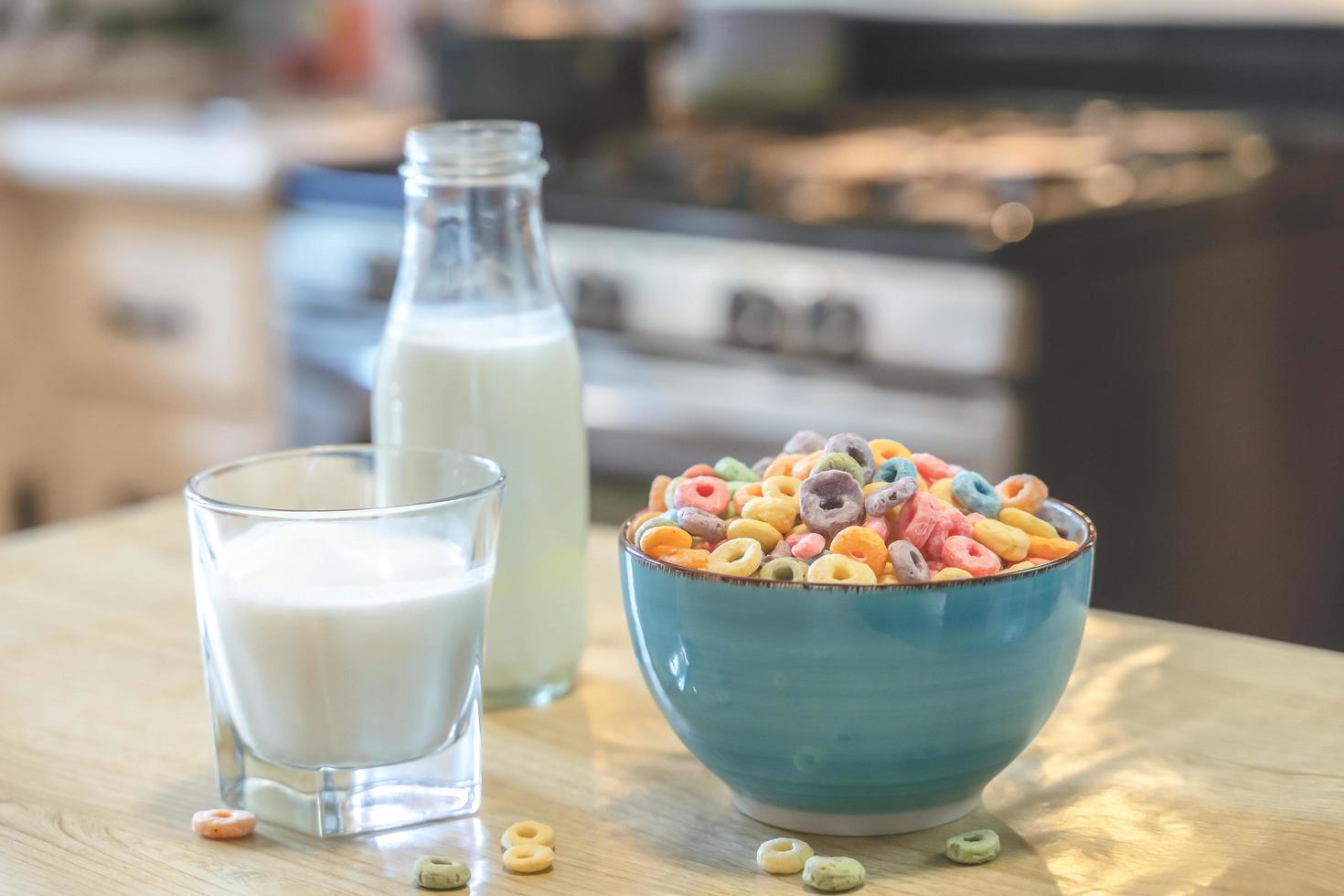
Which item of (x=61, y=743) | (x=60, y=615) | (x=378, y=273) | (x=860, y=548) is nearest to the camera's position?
(x=860, y=548)

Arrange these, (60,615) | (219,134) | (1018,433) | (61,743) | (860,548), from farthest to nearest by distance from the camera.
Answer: (219,134)
(1018,433)
(60,615)
(61,743)
(860,548)

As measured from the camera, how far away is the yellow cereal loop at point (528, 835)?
0.63 metres

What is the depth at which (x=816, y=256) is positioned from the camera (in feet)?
5.46

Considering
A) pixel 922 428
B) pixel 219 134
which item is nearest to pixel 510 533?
pixel 922 428

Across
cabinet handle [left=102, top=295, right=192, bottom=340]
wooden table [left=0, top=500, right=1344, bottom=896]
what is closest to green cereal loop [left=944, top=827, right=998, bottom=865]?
wooden table [left=0, top=500, right=1344, bottom=896]

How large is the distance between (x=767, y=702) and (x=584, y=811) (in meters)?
0.11

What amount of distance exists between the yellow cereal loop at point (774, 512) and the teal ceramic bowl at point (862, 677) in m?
0.04

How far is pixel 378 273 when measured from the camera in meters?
1.98

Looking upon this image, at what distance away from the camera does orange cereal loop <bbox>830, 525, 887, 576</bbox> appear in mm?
604

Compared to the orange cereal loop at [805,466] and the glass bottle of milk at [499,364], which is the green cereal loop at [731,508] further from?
the glass bottle of milk at [499,364]

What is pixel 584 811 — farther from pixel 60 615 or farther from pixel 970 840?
pixel 60 615

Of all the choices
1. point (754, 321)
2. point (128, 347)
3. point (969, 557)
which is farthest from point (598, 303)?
point (969, 557)

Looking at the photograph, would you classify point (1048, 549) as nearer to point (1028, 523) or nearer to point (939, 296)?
point (1028, 523)

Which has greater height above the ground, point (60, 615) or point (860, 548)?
point (860, 548)
